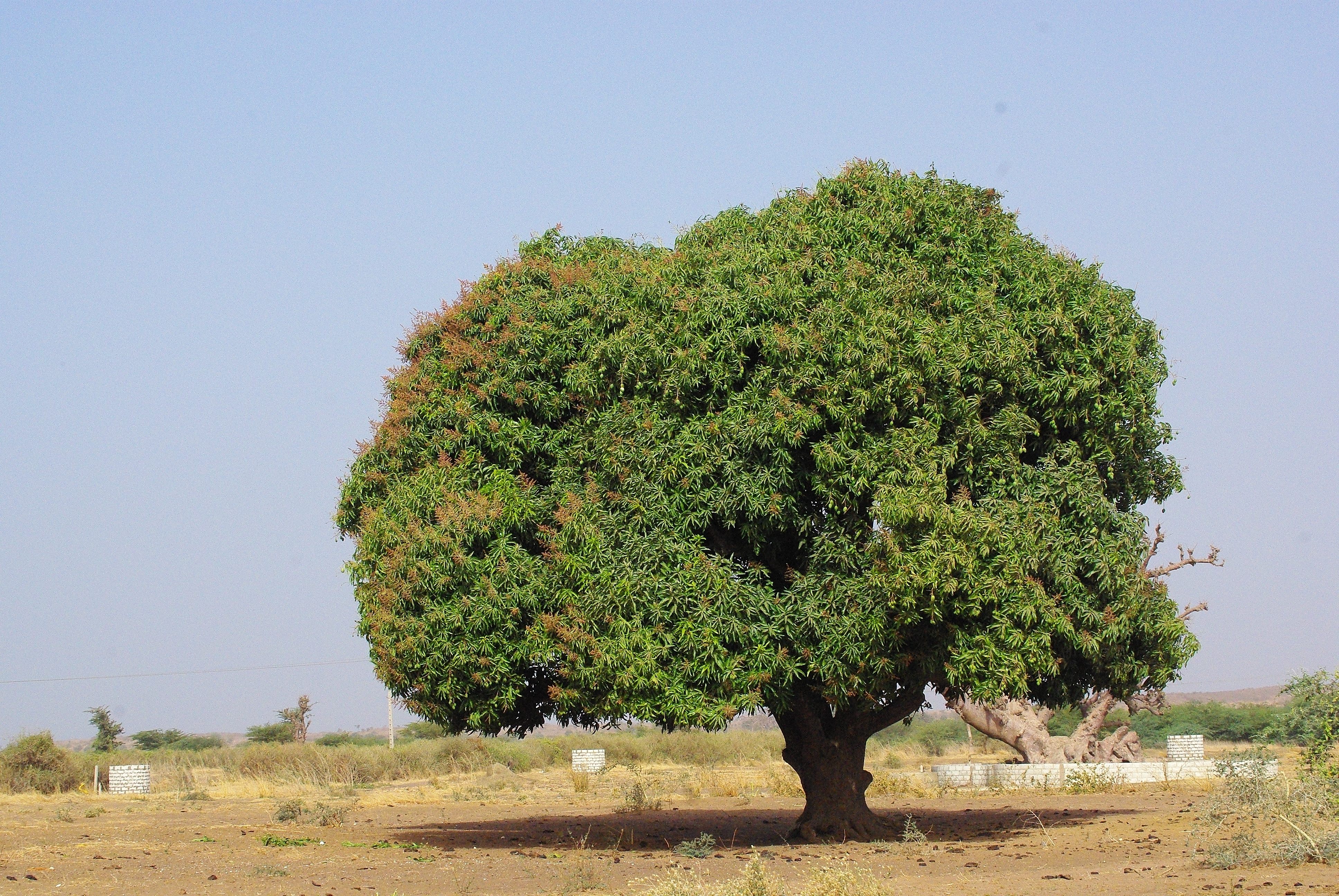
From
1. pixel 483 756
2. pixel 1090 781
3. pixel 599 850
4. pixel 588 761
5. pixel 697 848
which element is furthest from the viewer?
pixel 483 756

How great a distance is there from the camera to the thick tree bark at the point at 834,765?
18109mm

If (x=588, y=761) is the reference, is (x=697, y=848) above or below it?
above

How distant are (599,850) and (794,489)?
21.1 ft

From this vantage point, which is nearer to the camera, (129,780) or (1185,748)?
(1185,748)

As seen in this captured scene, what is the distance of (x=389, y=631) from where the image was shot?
16266 mm

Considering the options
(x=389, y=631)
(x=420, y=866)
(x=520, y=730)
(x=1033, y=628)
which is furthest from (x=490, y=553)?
(x=1033, y=628)

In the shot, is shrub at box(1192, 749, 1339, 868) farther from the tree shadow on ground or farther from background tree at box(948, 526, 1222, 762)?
background tree at box(948, 526, 1222, 762)

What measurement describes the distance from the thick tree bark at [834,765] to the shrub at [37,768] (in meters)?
30.8

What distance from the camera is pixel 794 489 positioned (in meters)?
15.8

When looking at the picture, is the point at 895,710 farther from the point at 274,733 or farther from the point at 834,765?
the point at 274,733

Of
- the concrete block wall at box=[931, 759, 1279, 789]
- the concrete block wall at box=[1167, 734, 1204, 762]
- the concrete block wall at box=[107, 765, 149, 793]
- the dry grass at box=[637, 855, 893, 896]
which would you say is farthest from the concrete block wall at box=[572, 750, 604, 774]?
the dry grass at box=[637, 855, 893, 896]

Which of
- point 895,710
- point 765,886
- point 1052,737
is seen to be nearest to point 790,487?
point 895,710

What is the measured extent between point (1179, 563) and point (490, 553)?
20013 millimetres

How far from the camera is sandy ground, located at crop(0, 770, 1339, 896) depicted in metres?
13.3
